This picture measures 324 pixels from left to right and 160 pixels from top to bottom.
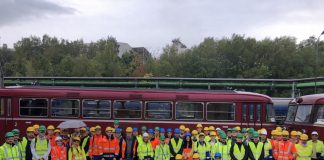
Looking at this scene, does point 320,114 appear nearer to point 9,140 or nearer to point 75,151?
point 75,151

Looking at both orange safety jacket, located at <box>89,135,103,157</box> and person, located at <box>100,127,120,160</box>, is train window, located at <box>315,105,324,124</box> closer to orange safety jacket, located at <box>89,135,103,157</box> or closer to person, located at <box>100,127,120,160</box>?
person, located at <box>100,127,120,160</box>

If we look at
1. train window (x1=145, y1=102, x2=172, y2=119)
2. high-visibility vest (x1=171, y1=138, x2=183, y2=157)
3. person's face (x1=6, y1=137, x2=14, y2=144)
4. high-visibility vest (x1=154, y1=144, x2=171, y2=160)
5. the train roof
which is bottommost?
high-visibility vest (x1=154, y1=144, x2=171, y2=160)

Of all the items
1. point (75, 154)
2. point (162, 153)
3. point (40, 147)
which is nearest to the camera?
point (75, 154)

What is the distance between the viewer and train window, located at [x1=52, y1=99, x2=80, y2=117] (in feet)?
58.2

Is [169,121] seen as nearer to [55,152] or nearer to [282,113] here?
[55,152]

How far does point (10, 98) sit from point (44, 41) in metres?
44.7

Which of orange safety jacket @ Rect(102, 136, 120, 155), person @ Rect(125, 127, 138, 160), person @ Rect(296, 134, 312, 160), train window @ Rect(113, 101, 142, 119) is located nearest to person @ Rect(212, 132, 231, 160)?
person @ Rect(296, 134, 312, 160)

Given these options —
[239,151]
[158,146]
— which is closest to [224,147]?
[239,151]

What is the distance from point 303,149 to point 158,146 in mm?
4253

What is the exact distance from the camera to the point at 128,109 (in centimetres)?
1781

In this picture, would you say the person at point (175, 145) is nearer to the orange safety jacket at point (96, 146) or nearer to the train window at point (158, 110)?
the orange safety jacket at point (96, 146)

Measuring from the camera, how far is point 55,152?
11.8m

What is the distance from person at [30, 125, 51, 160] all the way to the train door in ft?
28.3

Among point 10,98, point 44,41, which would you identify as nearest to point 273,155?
point 10,98
